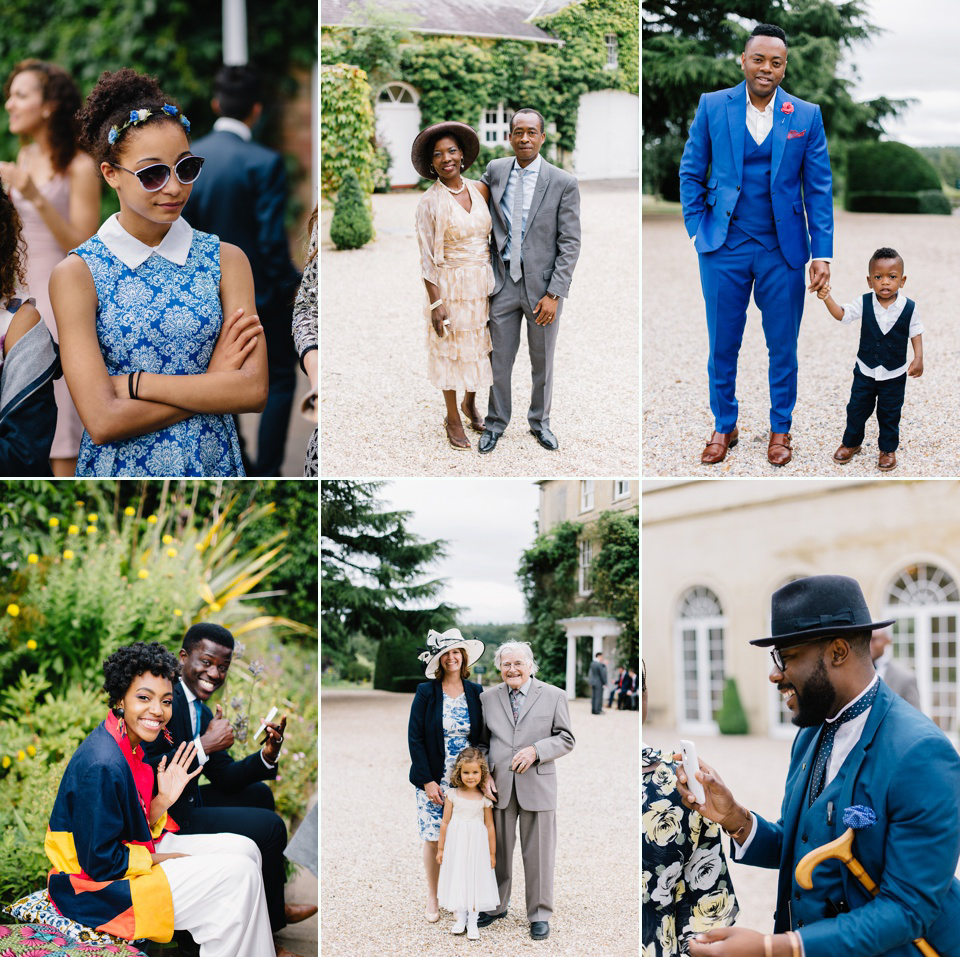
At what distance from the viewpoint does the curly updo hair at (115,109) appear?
466cm

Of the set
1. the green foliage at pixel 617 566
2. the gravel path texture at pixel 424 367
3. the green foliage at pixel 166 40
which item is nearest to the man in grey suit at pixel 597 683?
the green foliage at pixel 617 566

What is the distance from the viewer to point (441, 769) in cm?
521

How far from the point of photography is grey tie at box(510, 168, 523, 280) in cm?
541

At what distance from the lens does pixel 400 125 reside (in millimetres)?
5879

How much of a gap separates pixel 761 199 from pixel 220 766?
3.83 meters

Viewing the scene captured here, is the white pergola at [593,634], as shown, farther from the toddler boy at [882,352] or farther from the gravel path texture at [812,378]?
the toddler boy at [882,352]

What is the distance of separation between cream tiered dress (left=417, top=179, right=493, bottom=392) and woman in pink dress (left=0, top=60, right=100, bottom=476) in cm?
181

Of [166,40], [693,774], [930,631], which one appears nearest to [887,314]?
[693,774]

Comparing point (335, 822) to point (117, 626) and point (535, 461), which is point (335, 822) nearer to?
point (117, 626)

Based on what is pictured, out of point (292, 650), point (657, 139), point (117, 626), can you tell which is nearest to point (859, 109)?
point (657, 139)

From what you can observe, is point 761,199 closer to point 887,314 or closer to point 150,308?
point 887,314

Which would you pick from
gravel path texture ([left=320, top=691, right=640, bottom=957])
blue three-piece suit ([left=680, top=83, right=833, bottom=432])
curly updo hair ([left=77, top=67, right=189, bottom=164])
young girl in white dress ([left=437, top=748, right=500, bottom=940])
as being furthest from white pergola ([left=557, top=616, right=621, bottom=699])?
Answer: curly updo hair ([left=77, top=67, right=189, bottom=164])

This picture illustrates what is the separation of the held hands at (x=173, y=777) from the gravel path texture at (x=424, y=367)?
1739mm

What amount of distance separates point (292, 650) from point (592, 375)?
249 centimetres
